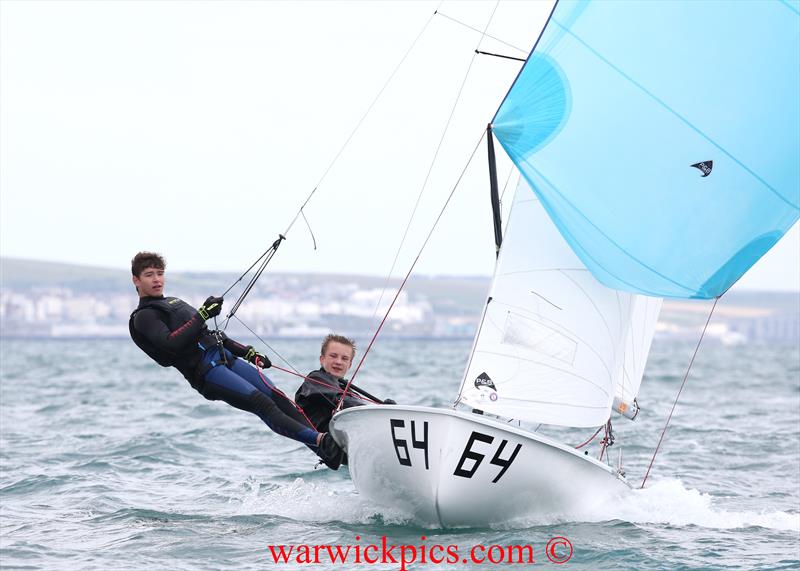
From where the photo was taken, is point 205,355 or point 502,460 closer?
point 502,460

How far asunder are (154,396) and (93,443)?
7.06 m

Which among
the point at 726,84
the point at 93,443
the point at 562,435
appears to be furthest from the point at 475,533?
the point at 562,435

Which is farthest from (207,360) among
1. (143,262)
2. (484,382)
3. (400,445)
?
(484,382)

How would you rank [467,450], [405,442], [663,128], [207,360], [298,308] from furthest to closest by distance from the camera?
[298,308] → [207,360] → [663,128] → [405,442] → [467,450]

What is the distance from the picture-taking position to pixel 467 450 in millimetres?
5656

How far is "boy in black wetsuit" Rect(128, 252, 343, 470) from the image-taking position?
241 inches

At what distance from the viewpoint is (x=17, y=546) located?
220 inches

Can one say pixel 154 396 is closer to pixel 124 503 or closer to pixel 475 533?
pixel 124 503

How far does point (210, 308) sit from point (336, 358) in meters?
0.92

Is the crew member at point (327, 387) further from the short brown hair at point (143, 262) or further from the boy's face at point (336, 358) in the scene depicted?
the short brown hair at point (143, 262)

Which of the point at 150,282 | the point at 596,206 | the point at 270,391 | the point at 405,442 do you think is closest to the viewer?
the point at 405,442

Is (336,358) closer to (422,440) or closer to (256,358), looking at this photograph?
(256,358)

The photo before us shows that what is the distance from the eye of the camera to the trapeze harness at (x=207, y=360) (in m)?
6.12

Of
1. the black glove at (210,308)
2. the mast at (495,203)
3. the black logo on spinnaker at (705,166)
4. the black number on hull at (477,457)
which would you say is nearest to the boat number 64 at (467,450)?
the black number on hull at (477,457)
